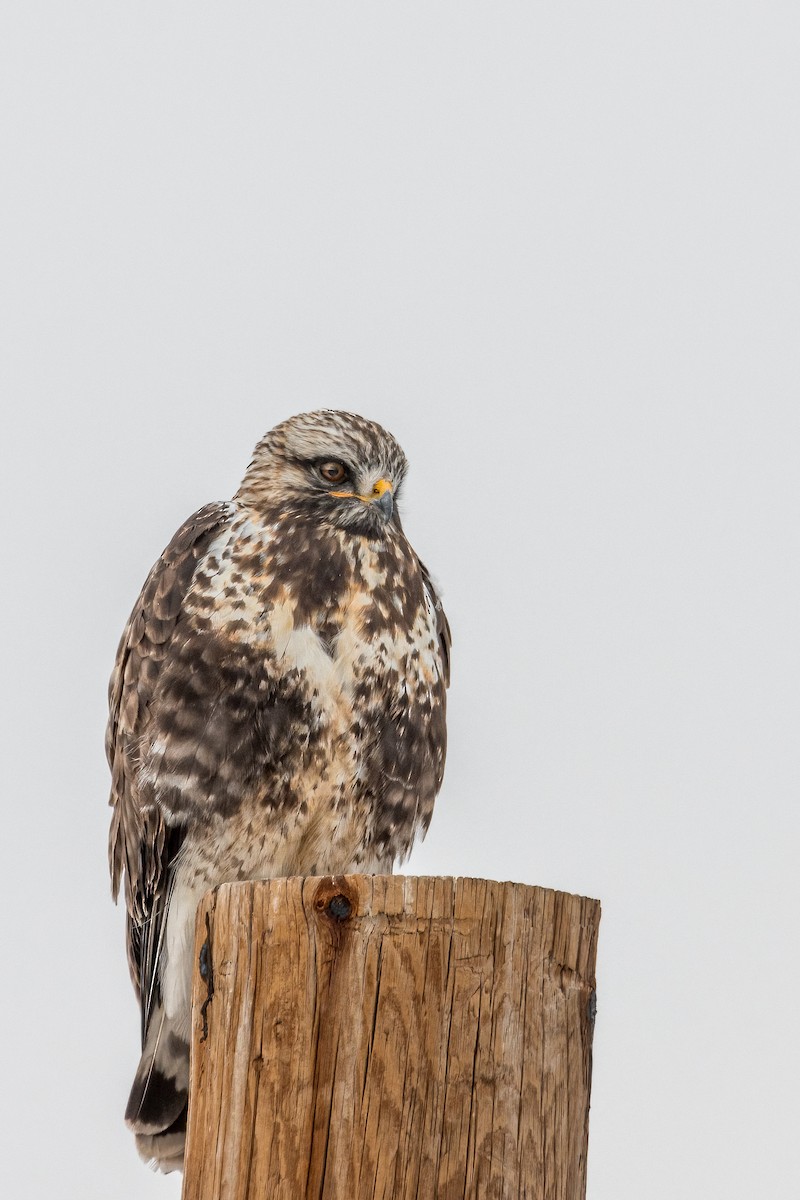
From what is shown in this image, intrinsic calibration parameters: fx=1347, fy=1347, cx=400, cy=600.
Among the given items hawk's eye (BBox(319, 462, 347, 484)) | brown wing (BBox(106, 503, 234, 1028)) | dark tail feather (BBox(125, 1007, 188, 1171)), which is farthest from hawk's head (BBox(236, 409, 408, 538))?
dark tail feather (BBox(125, 1007, 188, 1171))

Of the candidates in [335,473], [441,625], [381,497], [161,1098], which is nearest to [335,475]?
[335,473]

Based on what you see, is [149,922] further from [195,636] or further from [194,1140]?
[194,1140]

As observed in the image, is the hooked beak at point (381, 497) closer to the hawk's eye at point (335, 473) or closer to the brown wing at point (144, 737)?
the hawk's eye at point (335, 473)

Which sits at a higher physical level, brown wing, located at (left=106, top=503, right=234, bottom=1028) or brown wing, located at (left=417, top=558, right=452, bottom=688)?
brown wing, located at (left=417, top=558, right=452, bottom=688)

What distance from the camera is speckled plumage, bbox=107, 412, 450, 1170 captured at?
4.07 m

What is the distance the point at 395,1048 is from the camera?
2.61m

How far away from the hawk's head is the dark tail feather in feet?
5.65

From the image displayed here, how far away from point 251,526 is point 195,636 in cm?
47

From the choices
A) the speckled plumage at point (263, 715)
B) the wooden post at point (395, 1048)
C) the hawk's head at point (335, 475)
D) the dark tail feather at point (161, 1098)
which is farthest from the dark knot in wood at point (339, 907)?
the hawk's head at point (335, 475)

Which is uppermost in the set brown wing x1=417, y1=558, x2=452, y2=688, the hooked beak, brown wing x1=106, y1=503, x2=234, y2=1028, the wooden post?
the hooked beak

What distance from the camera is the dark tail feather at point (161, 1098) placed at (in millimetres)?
4066

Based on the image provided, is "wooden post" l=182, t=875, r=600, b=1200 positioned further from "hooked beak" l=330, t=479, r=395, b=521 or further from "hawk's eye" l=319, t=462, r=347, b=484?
"hawk's eye" l=319, t=462, r=347, b=484

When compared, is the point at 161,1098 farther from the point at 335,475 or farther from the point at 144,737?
the point at 335,475

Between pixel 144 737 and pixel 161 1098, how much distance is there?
1111mm
